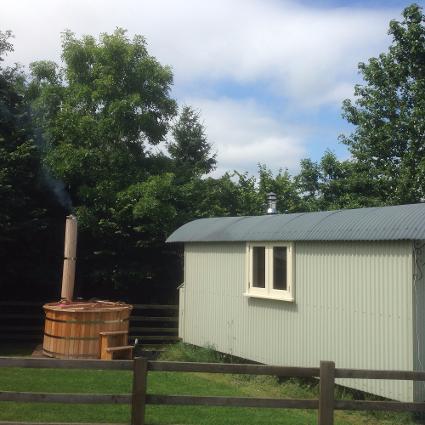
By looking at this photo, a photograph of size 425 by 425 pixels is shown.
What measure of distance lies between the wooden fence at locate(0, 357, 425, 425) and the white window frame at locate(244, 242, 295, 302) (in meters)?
4.58

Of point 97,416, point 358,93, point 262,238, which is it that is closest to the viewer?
point 97,416

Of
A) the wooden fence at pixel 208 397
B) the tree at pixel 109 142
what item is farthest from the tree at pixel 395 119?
the wooden fence at pixel 208 397

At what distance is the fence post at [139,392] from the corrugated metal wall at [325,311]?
390 centimetres

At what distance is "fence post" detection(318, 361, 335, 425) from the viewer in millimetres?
6016

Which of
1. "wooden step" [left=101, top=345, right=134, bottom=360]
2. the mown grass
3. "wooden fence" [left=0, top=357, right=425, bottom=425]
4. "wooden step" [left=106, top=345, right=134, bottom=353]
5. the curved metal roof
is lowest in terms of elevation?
the mown grass

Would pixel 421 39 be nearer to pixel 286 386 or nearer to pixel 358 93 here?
pixel 358 93

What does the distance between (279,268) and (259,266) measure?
64 cm

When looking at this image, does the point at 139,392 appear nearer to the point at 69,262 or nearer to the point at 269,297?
the point at 269,297

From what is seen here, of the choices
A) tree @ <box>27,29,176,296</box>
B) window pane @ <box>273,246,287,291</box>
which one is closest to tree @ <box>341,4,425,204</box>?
tree @ <box>27,29,176,296</box>

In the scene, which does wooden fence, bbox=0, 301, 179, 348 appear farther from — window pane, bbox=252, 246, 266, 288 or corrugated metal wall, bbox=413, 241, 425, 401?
corrugated metal wall, bbox=413, 241, 425, 401

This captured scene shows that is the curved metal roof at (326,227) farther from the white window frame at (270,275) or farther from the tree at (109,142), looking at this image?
the tree at (109,142)

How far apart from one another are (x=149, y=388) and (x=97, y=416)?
2.26 meters

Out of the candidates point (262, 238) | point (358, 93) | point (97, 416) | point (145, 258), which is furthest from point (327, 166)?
point (97, 416)

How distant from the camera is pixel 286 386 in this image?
409 inches
